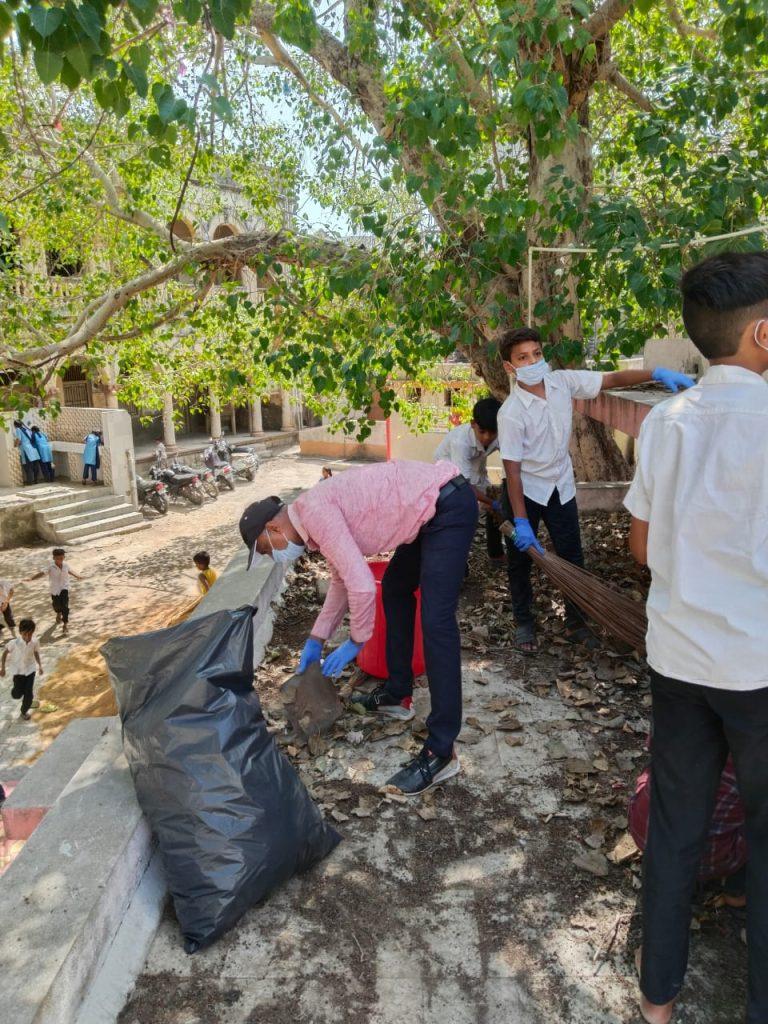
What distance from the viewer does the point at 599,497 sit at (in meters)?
6.54

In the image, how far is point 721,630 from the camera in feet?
5.07

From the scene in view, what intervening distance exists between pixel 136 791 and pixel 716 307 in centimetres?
207

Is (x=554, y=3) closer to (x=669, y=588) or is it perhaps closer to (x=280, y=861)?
(x=669, y=588)

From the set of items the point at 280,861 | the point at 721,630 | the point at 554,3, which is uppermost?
the point at 554,3

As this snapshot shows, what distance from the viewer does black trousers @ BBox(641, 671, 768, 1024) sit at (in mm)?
1563

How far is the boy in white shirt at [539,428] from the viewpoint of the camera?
370cm

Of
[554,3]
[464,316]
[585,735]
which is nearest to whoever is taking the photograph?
[585,735]

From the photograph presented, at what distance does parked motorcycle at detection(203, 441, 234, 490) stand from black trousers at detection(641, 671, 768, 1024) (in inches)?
702

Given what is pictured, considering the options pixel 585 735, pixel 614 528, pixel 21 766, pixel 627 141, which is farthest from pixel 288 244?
pixel 21 766

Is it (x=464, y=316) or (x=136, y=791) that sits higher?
(x=464, y=316)

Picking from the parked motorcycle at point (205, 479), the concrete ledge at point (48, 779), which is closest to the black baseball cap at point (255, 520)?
the concrete ledge at point (48, 779)

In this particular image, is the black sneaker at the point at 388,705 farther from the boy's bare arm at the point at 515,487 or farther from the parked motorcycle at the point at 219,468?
the parked motorcycle at the point at 219,468

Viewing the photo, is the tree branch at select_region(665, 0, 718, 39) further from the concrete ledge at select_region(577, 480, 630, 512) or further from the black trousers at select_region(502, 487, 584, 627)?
the black trousers at select_region(502, 487, 584, 627)

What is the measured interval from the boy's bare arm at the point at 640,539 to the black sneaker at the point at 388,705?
1830mm
